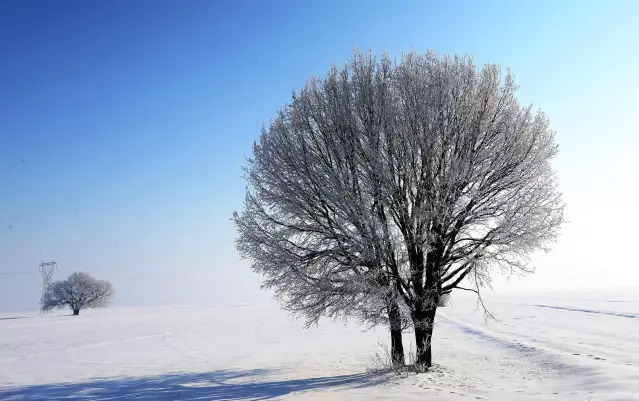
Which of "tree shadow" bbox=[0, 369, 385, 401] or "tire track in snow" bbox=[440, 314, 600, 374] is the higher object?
"tree shadow" bbox=[0, 369, 385, 401]

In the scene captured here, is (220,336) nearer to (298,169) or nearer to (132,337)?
(132,337)

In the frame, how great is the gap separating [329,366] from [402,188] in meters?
8.01

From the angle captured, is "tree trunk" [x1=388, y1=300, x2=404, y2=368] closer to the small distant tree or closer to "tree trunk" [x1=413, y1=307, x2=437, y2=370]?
"tree trunk" [x1=413, y1=307, x2=437, y2=370]

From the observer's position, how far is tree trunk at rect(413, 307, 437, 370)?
1449 centimetres

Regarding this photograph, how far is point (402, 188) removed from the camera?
14539 millimetres

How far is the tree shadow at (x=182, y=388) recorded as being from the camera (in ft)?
42.5

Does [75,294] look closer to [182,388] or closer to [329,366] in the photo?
[329,366]

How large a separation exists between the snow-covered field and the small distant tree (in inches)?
1770

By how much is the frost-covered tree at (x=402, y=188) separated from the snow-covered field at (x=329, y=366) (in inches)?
97.8

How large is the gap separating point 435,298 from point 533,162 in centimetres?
528

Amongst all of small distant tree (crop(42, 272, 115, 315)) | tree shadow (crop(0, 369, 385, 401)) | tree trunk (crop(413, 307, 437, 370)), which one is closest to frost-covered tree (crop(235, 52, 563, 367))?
tree trunk (crop(413, 307, 437, 370))

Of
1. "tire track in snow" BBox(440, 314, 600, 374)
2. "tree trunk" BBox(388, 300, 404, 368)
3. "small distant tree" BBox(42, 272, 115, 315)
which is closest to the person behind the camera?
"tree trunk" BBox(388, 300, 404, 368)

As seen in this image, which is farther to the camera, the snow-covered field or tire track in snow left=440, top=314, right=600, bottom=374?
tire track in snow left=440, top=314, right=600, bottom=374

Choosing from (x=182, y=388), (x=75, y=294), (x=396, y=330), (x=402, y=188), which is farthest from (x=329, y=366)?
(x=75, y=294)
